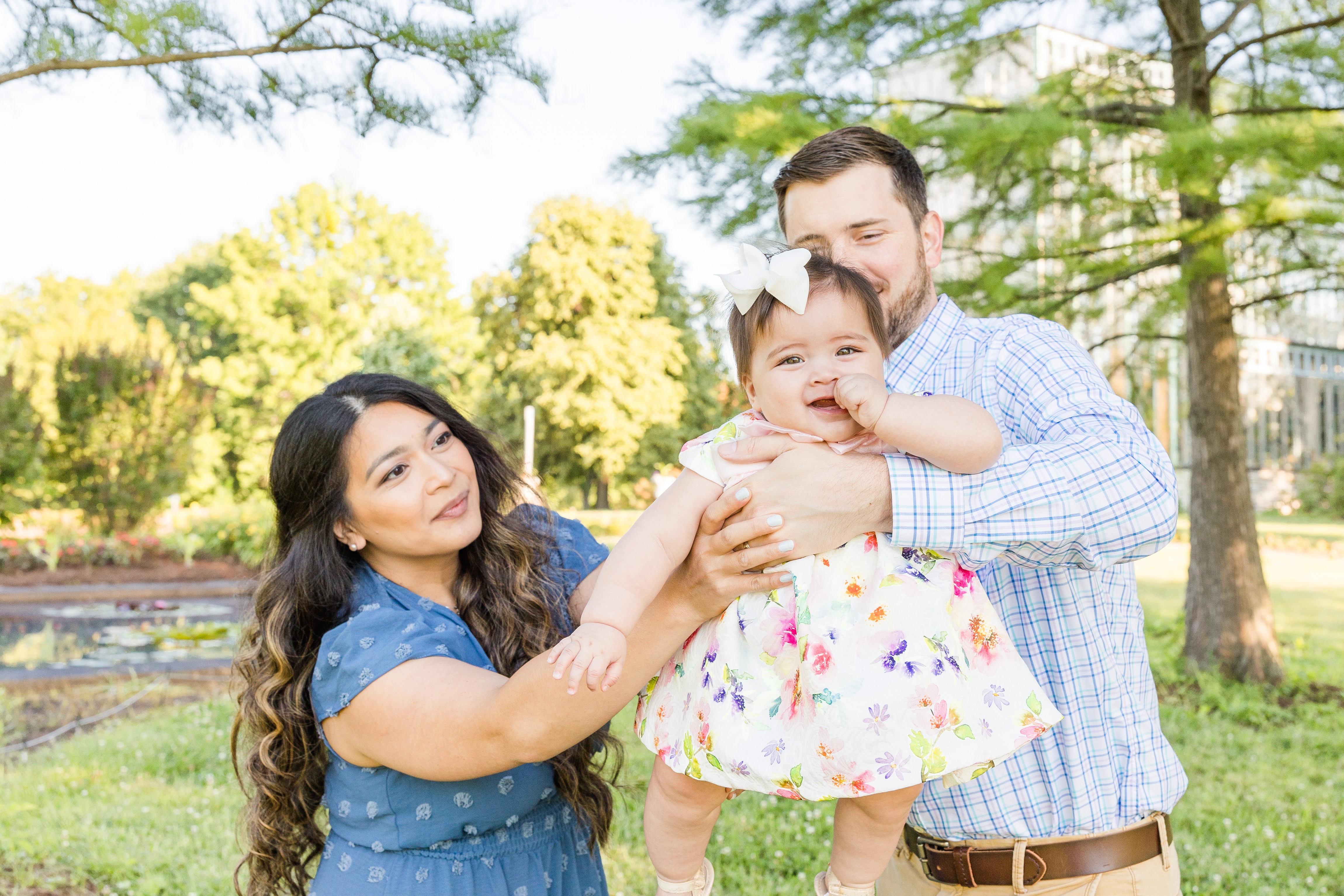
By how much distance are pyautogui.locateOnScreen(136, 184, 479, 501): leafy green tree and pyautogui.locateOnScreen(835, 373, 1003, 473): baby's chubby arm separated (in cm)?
2289

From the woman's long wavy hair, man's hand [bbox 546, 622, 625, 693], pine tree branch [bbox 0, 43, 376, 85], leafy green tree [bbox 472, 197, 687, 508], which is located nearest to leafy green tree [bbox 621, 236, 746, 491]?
leafy green tree [bbox 472, 197, 687, 508]

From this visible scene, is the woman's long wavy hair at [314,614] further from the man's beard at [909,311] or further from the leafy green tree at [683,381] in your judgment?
the leafy green tree at [683,381]

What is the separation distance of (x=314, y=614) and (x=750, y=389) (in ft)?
3.23

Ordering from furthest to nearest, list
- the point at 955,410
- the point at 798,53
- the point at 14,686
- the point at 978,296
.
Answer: the point at 14,686 → the point at 798,53 → the point at 978,296 → the point at 955,410

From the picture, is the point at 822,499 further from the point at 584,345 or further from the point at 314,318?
the point at 314,318

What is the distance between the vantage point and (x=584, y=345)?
24.6 meters

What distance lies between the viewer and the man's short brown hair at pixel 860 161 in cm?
186

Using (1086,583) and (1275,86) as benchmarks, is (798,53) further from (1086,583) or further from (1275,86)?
(1086,583)

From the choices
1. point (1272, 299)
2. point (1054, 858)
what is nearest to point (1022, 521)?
point (1054, 858)

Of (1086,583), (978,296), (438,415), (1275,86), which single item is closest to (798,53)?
(978,296)

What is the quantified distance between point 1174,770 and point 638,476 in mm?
Result: 24432

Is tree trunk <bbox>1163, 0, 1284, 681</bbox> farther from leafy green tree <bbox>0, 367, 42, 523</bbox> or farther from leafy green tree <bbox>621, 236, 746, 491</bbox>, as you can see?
leafy green tree <bbox>621, 236, 746, 491</bbox>

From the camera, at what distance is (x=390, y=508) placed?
6.18ft

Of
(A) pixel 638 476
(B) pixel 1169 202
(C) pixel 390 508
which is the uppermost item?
(B) pixel 1169 202
